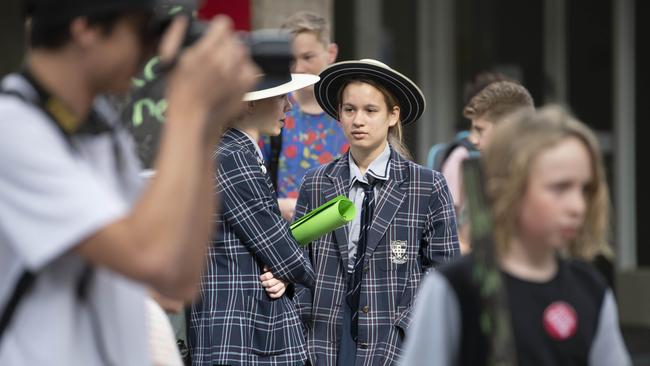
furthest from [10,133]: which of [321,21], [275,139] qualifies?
[321,21]

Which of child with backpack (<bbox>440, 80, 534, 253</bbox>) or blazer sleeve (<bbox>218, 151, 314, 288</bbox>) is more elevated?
child with backpack (<bbox>440, 80, 534, 253</bbox>)

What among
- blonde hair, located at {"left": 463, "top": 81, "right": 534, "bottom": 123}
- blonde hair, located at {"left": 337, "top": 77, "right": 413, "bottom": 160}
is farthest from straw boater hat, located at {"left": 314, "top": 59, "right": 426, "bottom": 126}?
blonde hair, located at {"left": 463, "top": 81, "right": 534, "bottom": 123}

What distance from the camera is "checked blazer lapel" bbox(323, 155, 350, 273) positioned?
606 centimetres

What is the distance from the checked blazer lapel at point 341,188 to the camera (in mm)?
6059

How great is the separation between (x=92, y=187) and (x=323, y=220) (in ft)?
10.3

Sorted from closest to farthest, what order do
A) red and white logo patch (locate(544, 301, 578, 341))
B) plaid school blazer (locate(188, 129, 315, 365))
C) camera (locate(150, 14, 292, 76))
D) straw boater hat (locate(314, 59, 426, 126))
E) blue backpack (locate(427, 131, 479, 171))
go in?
1. camera (locate(150, 14, 292, 76))
2. red and white logo patch (locate(544, 301, 578, 341))
3. plaid school blazer (locate(188, 129, 315, 365))
4. straw boater hat (locate(314, 59, 426, 126))
5. blue backpack (locate(427, 131, 479, 171))

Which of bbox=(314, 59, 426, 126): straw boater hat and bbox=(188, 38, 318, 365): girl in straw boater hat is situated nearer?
bbox=(188, 38, 318, 365): girl in straw boater hat

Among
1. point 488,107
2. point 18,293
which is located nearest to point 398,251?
point 488,107

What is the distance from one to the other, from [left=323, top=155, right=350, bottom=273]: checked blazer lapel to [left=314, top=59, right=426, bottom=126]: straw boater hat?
38cm

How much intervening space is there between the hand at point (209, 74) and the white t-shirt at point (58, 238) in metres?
0.22

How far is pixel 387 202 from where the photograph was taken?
6027 mm

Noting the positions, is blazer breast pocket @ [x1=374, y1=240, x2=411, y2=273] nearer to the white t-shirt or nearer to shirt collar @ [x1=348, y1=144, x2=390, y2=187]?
shirt collar @ [x1=348, y1=144, x2=390, y2=187]

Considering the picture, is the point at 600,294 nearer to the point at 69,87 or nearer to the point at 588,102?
the point at 69,87

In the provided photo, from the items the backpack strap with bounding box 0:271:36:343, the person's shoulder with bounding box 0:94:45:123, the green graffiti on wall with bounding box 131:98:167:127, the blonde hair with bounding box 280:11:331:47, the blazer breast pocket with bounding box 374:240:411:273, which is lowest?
the blazer breast pocket with bounding box 374:240:411:273
